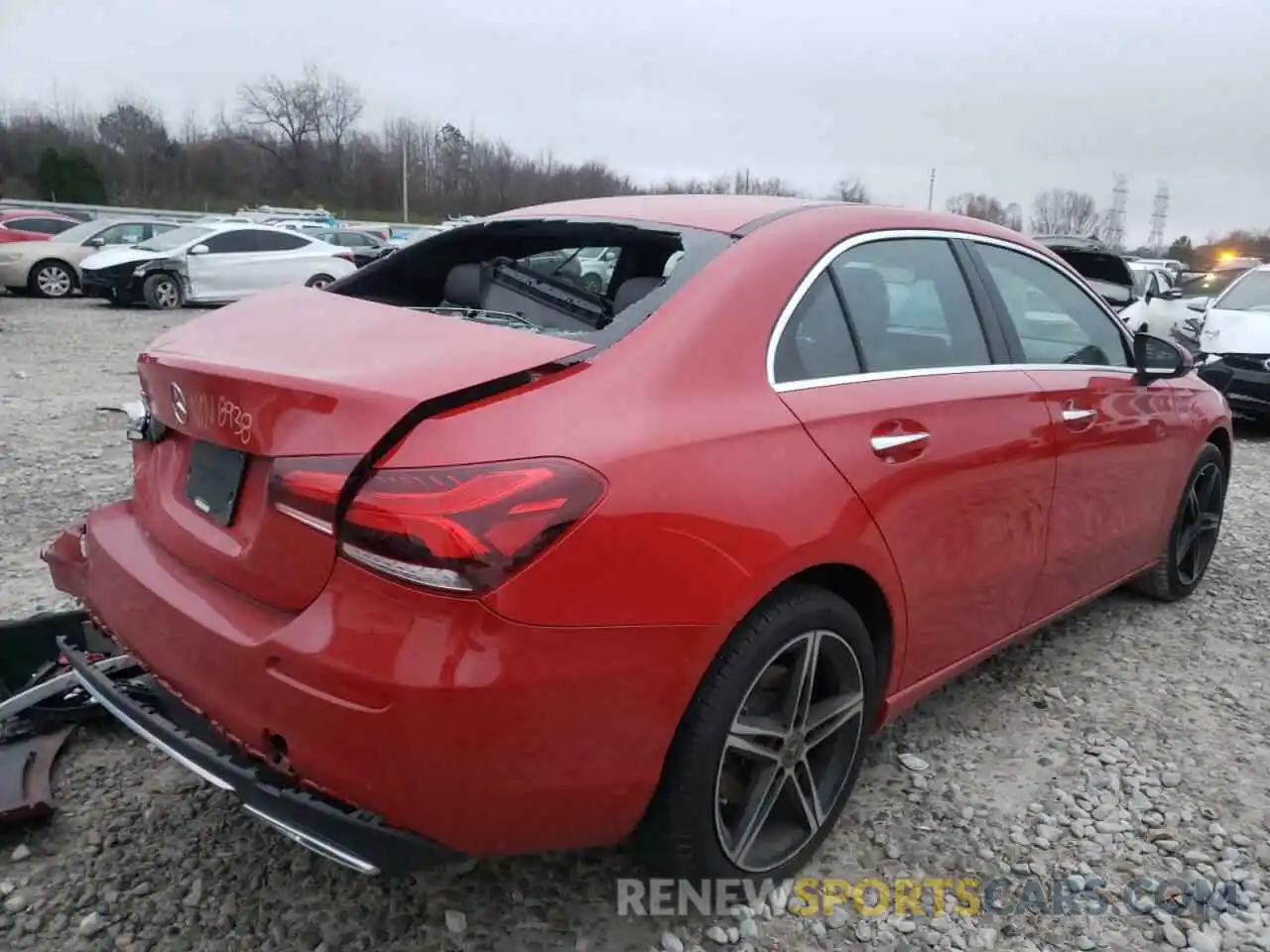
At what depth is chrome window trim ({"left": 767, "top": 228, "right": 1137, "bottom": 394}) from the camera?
2351mm

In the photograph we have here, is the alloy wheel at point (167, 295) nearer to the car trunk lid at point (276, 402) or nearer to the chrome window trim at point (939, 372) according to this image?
the car trunk lid at point (276, 402)

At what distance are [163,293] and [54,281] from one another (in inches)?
135

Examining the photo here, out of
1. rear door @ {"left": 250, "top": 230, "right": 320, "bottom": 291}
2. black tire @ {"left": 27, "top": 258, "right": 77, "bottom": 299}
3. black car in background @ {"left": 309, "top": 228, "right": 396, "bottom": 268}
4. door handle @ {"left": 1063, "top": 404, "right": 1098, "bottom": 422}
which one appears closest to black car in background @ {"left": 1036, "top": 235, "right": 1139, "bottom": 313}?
door handle @ {"left": 1063, "top": 404, "right": 1098, "bottom": 422}

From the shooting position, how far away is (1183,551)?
4414 millimetres

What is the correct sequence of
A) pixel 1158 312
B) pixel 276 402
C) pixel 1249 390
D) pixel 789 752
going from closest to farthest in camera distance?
pixel 276 402
pixel 789 752
pixel 1249 390
pixel 1158 312

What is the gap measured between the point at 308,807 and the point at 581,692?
55 cm

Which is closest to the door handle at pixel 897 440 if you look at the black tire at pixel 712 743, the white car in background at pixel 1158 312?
the black tire at pixel 712 743

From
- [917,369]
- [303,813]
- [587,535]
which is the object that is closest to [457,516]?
[587,535]

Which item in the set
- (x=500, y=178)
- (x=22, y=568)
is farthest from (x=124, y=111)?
(x=22, y=568)

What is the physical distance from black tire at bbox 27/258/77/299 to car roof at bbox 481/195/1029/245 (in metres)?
18.3

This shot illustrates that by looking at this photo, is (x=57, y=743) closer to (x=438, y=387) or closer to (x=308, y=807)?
(x=308, y=807)

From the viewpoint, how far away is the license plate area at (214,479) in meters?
2.12

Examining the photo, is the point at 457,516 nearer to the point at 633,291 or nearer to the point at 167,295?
the point at 633,291

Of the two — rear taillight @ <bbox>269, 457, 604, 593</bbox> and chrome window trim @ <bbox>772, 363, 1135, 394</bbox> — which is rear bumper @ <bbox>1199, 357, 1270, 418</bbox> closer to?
chrome window trim @ <bbox>772, 363, 1135, 394</bbox>
